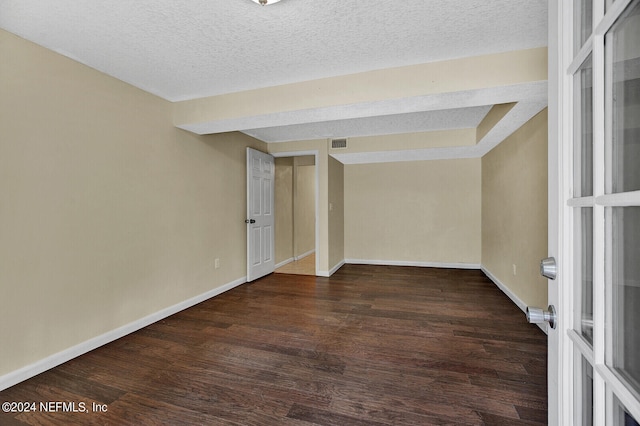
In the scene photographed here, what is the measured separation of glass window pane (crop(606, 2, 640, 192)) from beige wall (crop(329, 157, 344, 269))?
4.49 m

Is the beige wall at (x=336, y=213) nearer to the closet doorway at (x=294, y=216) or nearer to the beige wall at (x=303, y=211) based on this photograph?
the closet doorway at (x=294, y=216)

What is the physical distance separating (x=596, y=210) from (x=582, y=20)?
0.46 metres

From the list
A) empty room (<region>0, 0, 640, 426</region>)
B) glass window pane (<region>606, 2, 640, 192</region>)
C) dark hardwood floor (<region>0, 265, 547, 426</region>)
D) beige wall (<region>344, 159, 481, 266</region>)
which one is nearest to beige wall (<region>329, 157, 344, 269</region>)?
beige wall (<region>344, 159, 481, 266</region>)

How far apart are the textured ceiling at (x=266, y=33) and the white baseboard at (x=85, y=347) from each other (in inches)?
89.0

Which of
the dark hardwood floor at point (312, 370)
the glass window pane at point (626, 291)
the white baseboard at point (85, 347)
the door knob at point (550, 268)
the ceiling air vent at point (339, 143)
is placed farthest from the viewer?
the ceiling air vent at point (339, 143)

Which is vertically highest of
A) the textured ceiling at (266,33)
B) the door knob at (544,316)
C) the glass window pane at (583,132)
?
the textured ceiling at (266,33)

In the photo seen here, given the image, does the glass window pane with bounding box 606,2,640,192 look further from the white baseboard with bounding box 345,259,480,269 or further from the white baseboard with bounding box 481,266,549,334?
the white baseboard with bounding box 345,259,480,269

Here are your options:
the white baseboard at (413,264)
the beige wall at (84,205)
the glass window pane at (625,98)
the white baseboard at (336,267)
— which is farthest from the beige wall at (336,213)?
the glass window pane at (625,98)

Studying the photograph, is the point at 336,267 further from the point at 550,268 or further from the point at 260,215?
the point at 550,268

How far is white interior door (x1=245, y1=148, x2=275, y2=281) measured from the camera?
14.6 ft

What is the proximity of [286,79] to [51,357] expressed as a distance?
9.39 feet

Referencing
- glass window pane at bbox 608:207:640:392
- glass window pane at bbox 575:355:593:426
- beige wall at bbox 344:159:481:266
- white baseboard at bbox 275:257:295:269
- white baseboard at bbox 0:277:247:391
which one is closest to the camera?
glass window pane at bbox 608:207:640:392

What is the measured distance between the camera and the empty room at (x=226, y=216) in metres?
0.68

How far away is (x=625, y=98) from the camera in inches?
22.6
